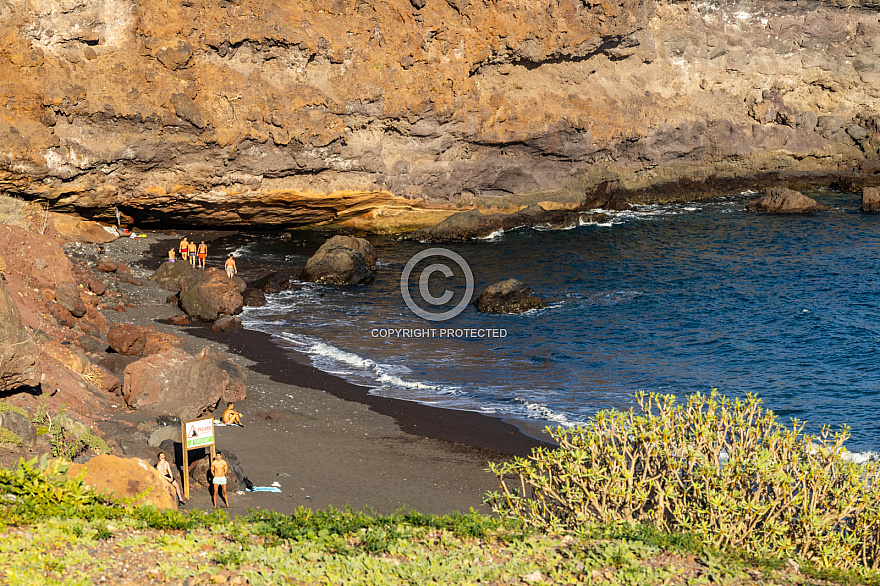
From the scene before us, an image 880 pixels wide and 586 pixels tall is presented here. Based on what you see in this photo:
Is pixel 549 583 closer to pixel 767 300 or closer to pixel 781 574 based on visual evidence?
pixel 781 574

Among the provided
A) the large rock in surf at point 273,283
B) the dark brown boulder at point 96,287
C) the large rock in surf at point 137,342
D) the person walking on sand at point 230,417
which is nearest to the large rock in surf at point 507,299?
the large rock in surf at point 273,283

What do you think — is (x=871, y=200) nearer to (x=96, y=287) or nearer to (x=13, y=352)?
(x=96, y=287)

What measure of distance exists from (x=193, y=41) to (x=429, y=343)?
19285mm

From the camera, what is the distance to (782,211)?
46.0 meters

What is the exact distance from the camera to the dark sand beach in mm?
14906

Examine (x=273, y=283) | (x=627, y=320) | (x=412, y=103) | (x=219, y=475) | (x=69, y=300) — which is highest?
(x=412, y=103)

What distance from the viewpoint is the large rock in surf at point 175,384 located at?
17.8m

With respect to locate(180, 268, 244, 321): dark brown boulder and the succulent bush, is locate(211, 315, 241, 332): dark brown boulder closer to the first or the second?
locate(180, 268, 244, 321): dark brown boulder

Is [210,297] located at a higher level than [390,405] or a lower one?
higher

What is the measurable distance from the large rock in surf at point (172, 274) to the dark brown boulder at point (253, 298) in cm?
229

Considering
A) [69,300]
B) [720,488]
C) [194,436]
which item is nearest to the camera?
[720,488]

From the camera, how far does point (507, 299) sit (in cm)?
3089

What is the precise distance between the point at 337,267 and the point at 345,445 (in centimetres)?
1762

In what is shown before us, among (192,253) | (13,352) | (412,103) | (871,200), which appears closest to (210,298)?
(192,253)
